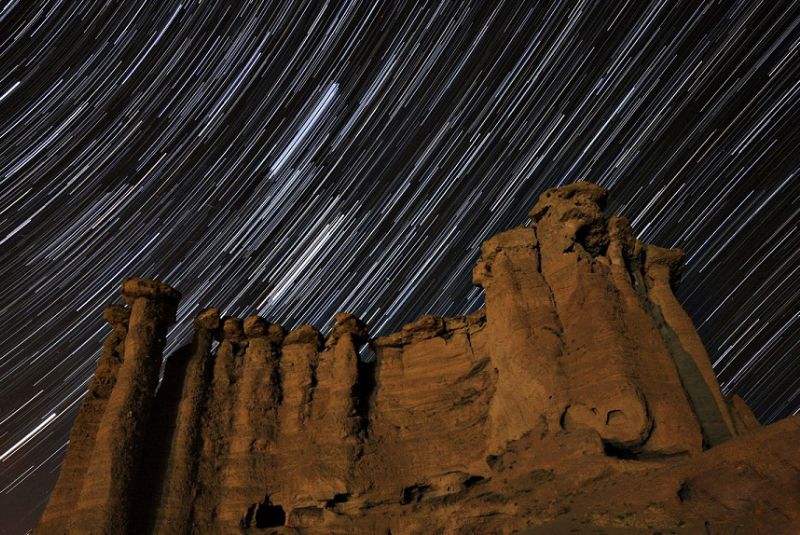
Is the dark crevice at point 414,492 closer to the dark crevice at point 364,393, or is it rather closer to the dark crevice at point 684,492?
the dark crevice at point 364,393

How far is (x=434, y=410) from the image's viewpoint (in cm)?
2784

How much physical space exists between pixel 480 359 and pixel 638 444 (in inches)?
396

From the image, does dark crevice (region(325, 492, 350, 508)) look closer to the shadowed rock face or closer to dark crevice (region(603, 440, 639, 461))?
the shadowed rock face

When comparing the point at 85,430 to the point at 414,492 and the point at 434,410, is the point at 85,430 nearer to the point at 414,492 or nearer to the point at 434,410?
the point at 414,492

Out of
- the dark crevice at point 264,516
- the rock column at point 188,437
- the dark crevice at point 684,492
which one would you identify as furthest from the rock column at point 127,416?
the dark crevice at point 684,492

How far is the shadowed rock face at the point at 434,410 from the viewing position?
1967 centimetres

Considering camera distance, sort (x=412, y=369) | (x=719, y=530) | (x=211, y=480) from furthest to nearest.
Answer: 1. (x=412, y=369)
2. (x=211, y=480)
3. (x=719, y=530)

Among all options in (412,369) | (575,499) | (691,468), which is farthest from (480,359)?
(691,468)

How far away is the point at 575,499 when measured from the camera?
1705 cm

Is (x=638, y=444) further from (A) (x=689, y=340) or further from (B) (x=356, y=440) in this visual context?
(B) (x=356, y=440)

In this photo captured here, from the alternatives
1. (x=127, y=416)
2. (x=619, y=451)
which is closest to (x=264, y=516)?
(x=127, y=416)

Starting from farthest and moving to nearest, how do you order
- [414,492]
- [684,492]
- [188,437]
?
[188,437]
[414,492]
[684,492]

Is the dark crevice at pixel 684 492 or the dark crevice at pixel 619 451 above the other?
the dark crevice at pixel 619 451

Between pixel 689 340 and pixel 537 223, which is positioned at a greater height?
pixel 537 223
